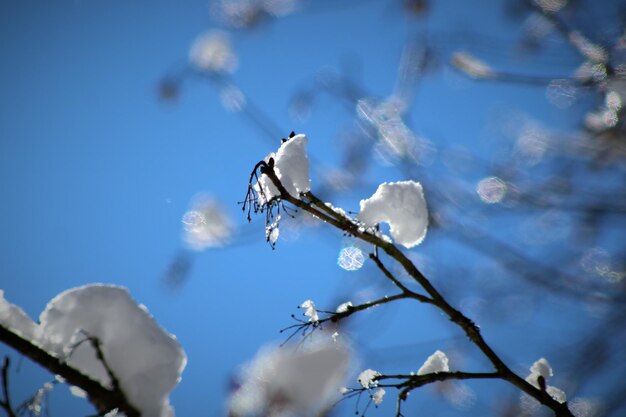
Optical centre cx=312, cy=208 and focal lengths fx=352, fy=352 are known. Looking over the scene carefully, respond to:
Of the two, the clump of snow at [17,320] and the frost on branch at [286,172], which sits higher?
the frost on branch at [286,172]

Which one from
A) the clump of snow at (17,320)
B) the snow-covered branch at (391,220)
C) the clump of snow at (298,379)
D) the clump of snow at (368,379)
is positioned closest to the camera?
the clump of snow at (298,379)

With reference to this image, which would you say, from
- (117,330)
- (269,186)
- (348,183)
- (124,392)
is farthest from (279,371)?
(348,183)

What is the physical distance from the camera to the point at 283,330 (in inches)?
62.7

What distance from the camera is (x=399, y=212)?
1.35 m

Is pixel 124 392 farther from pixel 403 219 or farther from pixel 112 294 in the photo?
pixel 403 219

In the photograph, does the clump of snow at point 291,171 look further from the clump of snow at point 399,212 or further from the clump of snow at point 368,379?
the clump of snow at point 368,379

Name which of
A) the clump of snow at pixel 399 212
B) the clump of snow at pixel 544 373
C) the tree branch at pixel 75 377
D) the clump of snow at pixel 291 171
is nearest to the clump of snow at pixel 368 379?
the clump of snow at pixel 399 212

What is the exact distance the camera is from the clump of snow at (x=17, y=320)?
930mm

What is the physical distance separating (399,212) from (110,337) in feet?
3.39

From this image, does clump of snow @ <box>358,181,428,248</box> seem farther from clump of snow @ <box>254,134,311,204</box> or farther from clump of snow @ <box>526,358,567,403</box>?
clump of snow @ <box>526,358,567,403</box>

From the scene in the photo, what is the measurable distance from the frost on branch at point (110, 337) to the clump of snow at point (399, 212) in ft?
2.54

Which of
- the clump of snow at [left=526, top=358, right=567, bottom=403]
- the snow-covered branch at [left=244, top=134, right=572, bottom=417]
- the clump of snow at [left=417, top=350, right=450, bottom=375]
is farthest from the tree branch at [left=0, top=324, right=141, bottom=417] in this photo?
the clump of snow at [left=526, top=358, right=567, bottom=403]

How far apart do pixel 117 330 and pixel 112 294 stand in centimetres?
11

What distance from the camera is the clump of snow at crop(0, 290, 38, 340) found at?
93 cm
